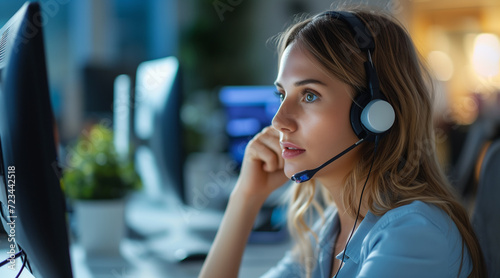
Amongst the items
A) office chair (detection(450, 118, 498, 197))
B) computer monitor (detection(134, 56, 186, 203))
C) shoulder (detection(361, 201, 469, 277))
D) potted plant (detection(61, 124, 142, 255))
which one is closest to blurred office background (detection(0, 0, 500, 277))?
office chair (detection(450, 118, 498, 197))

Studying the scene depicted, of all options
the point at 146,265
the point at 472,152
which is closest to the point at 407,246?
the point at 146,265

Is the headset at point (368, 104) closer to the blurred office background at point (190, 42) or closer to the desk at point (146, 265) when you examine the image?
the desk at point (146, 265)

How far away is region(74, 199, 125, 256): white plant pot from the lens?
1.32 m

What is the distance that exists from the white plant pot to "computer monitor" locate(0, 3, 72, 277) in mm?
623

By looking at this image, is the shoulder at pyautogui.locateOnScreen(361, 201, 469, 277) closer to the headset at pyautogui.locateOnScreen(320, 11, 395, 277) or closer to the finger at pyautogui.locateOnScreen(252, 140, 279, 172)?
the headset at pyautogui.locateOnScreen(320, 11, 395, 277)

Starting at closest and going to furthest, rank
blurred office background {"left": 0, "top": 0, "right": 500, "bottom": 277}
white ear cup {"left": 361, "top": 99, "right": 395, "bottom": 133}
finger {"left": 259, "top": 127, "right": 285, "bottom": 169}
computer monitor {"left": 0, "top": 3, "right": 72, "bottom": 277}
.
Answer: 1. computer monitor {"left": 0, "top": 3, "right": 72, "bottom": 277}
2. white ear cup {"left": 361, "top": 99, "right": 395, "bottom": 133}
3. finger {"left": 259, "top": 127, "right": 285, "bottom": 169}
4. blurred office background {"left": 0, "top": 0, "right": 500, "bottom": 277}

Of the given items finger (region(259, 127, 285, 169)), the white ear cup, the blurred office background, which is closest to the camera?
the white ear cup

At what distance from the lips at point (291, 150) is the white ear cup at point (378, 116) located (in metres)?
0.12

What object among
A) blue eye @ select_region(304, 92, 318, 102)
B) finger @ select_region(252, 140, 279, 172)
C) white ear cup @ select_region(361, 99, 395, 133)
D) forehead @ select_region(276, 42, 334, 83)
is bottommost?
white ear cup @ select_region(361, 99, 395, 133)

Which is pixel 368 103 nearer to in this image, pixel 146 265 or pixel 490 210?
pixel 490 210

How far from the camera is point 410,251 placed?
0.70 m

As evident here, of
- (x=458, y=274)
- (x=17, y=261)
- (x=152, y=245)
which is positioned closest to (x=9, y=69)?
(x=17, y=261)

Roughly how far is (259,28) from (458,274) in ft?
13.9

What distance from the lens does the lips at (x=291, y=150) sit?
86 cm
